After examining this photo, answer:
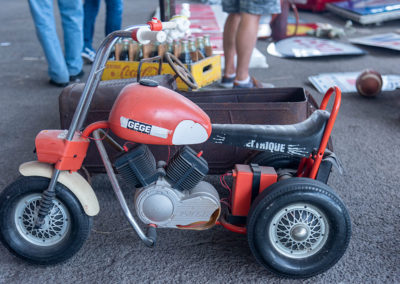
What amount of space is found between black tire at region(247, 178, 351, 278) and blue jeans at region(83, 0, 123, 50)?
289cm

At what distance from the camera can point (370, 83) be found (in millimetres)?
2867

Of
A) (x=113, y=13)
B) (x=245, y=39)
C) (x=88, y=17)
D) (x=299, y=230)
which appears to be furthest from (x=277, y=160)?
(x=88, y=17)

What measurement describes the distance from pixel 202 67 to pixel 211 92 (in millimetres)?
856

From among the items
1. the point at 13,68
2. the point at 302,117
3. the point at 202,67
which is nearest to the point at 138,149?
the point at 302,117

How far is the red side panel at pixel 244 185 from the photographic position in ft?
4.53

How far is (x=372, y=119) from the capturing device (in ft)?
8.51

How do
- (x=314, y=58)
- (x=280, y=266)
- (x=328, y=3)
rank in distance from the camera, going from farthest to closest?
(x=328, y=3)
(x=314, y=58)
(x=280, y=266)

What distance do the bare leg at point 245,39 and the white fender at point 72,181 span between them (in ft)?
5.54

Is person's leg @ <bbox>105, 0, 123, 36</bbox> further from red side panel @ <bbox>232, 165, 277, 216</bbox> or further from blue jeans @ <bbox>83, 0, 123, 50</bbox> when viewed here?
red side panel @ <bbox>232, 165, 277, 216</bbox>

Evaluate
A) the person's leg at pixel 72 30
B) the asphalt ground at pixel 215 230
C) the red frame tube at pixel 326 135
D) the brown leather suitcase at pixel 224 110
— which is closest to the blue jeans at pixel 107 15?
the person's leg at pixel 72 30

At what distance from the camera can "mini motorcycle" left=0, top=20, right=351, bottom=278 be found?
1.23 meters

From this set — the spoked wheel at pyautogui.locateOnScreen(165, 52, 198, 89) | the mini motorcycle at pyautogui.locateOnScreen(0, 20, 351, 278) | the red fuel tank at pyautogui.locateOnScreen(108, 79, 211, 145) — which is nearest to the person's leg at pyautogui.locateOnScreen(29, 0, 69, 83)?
the spoked wheel at pyautogui.locateOnScreen(165, 52, 198, 89)

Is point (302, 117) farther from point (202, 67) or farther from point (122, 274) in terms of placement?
point (202, 67)

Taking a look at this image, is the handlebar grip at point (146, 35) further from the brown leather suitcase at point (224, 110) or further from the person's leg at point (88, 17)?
the person's leg at point (88, 17)
